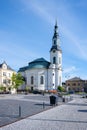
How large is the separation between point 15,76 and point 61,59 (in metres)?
40.1

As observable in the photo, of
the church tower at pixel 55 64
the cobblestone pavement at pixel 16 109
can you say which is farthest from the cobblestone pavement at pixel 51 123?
the church tower at pixel 55 64

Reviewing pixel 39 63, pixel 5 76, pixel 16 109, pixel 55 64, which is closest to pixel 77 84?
pixel 39 63

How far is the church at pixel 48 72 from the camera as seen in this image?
121875 mm

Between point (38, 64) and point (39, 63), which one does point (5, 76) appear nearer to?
point (38, 64)

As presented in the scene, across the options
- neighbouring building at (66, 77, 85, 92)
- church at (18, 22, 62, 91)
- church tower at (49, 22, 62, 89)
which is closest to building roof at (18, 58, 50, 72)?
church at (18, 22, 62, 91)

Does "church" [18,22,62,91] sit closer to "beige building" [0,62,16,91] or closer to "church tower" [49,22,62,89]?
"church tower" [49,22,62,89]

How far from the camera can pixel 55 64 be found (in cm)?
12312

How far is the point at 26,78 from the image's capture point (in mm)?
129000

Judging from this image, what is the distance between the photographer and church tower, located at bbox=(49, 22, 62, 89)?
4801 inches

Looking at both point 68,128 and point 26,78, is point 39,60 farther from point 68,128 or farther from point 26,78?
point 68,128

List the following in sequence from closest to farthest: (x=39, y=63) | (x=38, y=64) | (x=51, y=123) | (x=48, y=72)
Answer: (x=51, y=123)
(x=48, y=72)
(x=38, y=64)
(x=39, y=63)

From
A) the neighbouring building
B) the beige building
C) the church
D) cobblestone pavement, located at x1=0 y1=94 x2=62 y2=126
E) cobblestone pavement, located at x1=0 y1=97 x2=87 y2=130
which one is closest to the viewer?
cobblestone pavement, located at x1=0 y1=97 x2=87 y2=130

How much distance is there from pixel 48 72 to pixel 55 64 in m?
5.52

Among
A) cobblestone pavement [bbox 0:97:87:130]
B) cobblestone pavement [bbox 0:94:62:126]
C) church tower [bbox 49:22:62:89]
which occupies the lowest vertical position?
cobblestone pavement [bbox 0:97:87:130]
